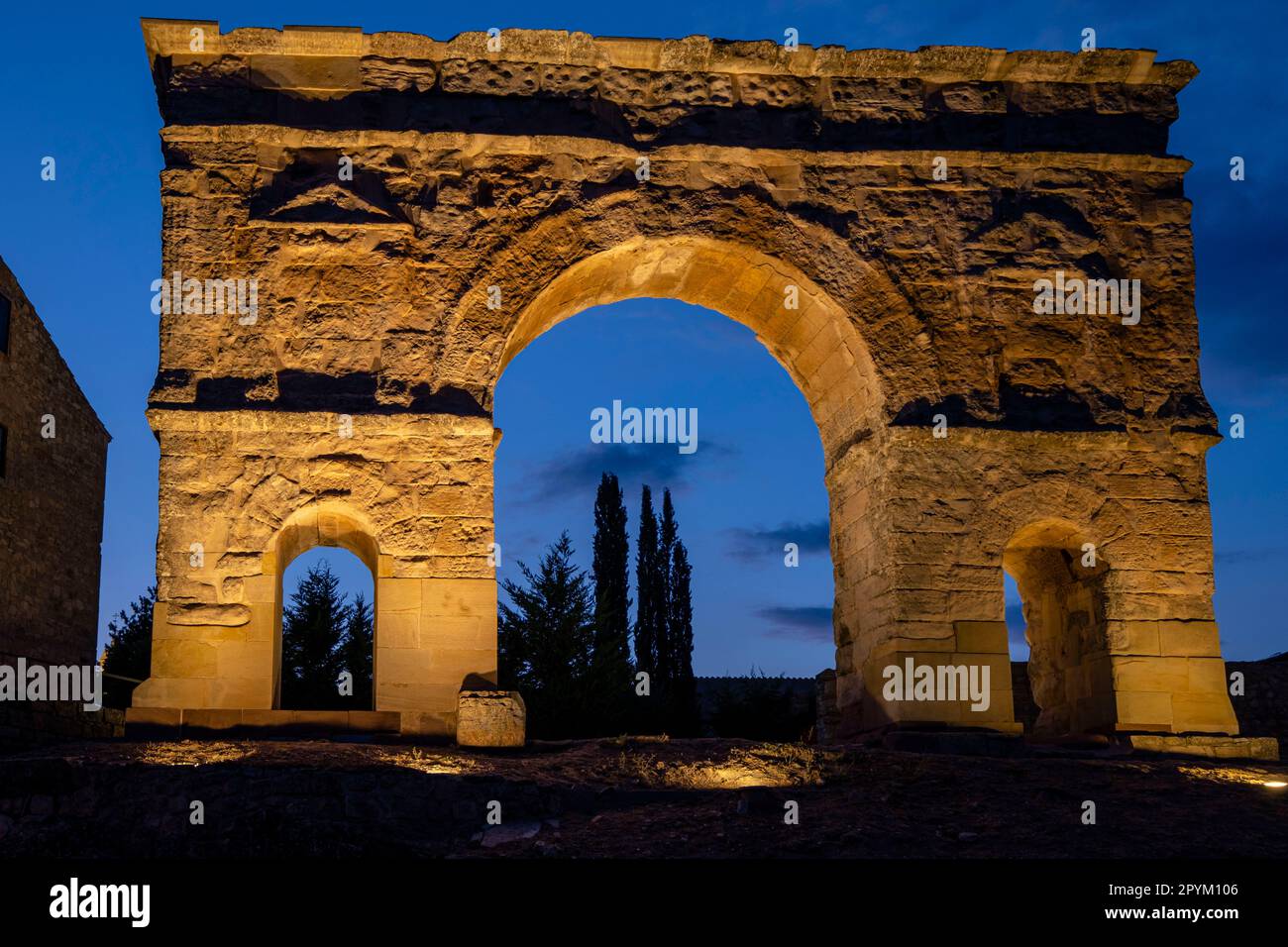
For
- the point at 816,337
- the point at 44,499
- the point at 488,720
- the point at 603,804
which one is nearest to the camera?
the point at 603,804

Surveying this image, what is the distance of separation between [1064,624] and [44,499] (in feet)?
44.8

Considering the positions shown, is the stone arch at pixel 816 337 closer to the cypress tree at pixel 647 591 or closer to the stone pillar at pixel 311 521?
the stone pillar at pixel 311 521

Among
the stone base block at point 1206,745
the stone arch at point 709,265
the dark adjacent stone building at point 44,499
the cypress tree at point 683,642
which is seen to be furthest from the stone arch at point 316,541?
the cypress tree at point 683,642

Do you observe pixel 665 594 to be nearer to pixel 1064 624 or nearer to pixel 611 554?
pixel 611 554

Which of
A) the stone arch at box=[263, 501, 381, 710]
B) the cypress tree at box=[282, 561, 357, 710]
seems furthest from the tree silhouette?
the stone arch at box=[263, 501, 381, 710]

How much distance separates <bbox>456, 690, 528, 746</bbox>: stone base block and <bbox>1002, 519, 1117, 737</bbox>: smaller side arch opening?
4.43 meters

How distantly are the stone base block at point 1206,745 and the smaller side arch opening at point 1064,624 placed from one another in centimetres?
44

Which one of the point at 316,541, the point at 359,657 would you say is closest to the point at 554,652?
the point at 359,657

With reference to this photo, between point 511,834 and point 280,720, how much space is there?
337 centimetres

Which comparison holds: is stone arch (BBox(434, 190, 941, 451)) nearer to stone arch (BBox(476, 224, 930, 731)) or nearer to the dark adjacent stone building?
stone arch (BBox(476, 224, 930, 731))

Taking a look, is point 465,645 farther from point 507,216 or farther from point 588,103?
point 588,103

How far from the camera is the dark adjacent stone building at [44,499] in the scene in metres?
17.6

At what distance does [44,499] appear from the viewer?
1864 cm

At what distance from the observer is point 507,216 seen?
1159 cm
